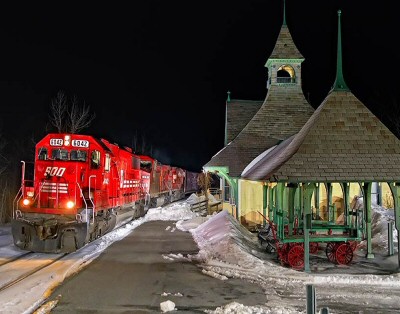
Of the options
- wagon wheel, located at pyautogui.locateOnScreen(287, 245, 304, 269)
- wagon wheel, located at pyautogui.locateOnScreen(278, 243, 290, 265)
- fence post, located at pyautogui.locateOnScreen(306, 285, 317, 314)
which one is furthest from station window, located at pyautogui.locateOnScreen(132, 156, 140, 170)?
fence post, located at pyautogui.locateOnScreen(306, 285, 317, 314)

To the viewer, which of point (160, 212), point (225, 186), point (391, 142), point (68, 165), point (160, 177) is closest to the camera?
point (391, 142)

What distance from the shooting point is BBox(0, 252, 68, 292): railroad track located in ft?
35.5

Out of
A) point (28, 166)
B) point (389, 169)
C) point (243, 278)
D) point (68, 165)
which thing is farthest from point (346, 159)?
point (28, 166)

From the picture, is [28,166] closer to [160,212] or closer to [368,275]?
[368,275]

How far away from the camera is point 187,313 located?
817 cm

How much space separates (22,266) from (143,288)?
4.65 meters

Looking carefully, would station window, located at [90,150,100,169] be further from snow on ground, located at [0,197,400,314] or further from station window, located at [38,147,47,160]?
snow on ground, located at [0,197,400,314]

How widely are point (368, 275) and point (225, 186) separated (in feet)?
62.5

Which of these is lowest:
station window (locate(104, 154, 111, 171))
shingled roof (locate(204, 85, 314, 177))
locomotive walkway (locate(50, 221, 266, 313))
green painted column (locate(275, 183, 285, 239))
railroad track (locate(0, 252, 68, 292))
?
railroad track (locate(0, 252, 68, 292))

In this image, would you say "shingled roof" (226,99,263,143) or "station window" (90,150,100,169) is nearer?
"station window" (90,150,100,169)

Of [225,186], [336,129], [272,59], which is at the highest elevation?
[272,59]

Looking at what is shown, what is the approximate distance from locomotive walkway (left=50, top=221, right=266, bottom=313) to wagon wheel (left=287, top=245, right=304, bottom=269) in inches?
104

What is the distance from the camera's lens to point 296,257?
13016 mm

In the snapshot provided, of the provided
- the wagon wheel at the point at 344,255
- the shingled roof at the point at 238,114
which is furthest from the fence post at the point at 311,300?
the shingled roof at the point at 238,114
